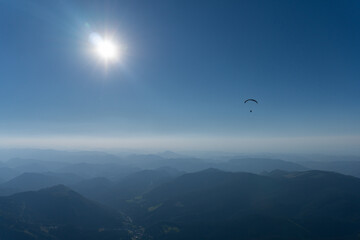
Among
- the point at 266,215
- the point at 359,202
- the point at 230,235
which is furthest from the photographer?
the point at 359,202

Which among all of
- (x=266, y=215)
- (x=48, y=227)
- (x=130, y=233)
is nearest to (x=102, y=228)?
(x=130, y=233)

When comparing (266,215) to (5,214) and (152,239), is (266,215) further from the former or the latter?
(5,214)

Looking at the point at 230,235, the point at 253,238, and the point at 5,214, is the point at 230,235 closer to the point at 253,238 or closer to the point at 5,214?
the point at 253,238

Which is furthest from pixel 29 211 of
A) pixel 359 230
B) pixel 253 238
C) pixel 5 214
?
pixel 359 230

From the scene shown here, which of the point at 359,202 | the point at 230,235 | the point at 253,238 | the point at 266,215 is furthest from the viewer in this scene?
the point at 359,202

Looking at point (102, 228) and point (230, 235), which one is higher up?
point (230, 235)

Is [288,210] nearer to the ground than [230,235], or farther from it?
farther from it

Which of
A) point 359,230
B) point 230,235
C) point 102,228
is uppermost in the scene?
point 359,230

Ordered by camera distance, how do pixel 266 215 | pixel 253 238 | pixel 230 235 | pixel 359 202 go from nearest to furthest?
pixel 253 238, pixel 230 235, pixel 266 215, pixel 359 202

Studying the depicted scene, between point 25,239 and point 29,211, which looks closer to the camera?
point 25,239
